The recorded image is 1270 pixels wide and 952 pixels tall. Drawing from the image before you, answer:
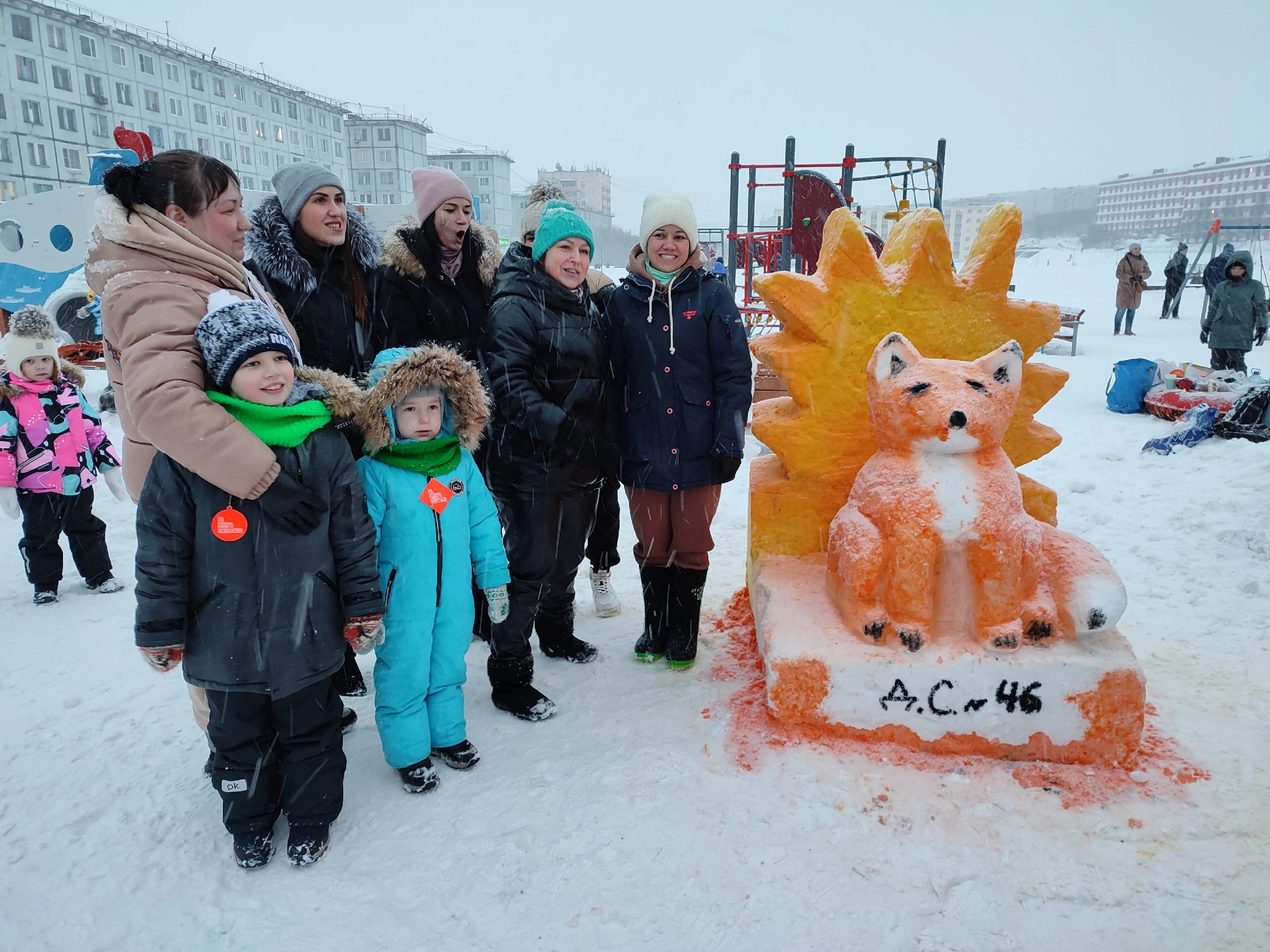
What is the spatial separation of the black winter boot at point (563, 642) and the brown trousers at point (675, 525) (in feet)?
1.70

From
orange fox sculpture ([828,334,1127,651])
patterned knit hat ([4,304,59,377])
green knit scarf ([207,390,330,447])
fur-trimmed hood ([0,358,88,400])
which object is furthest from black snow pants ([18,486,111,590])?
orange fox sculpture ([828,334,1127,651])

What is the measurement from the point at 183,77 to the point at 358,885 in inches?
1905

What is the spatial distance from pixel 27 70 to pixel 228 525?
4276 cm

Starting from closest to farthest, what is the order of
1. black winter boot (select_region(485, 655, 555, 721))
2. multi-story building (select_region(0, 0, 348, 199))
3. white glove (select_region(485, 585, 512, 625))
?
white glove (select_region(485, 585, 512, 625))
black winter boot (select_region(485, 655, 555, 721))
multi-story building (select_region(0, 0, 348, 199))

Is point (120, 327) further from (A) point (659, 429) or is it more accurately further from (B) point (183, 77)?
(B) point (183, 77)

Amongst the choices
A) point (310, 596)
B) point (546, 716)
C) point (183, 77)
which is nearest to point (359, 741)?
point (546, 716)

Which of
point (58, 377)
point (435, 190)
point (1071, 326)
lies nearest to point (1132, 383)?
point (1071, 326)

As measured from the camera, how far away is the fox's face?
8.70ft

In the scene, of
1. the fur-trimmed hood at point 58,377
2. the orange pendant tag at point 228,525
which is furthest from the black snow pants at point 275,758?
the fur-trimmed hood at point 58,377

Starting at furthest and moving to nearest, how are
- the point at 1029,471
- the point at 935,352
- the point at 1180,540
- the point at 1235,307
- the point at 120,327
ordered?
the point at 1235,307 → the point at 1029,471 → the point at 1180,540 → the point at 935,352 → the point at 120,327

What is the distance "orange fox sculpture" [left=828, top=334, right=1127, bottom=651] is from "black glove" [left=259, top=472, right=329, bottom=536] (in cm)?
186

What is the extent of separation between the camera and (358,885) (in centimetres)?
221

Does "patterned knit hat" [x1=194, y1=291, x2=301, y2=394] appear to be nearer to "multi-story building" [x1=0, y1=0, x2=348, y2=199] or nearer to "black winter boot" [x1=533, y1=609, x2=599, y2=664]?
"black winter boot" [x1=533, y1=609, x2=599, y2=664]

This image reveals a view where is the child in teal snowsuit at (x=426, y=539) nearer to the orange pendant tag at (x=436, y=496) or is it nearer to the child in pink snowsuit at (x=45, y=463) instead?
the orange pendant tag at (x=436, y=496)
